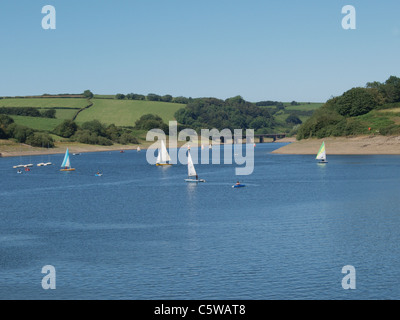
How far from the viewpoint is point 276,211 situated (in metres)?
85.0

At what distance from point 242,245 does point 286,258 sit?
23.3 ft

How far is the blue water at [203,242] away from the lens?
150ft

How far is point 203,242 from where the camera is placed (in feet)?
205

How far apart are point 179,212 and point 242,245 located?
27467 mm

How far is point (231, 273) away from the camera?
1948 inches

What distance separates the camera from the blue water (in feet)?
150

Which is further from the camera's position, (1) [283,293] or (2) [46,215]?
(2) [46,215]
